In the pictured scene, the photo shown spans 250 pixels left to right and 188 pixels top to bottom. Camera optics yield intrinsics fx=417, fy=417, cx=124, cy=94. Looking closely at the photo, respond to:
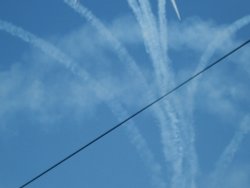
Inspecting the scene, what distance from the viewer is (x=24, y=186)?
7.23 meters

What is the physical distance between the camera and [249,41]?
7.21 meters

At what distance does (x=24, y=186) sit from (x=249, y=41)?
4.64 meters
